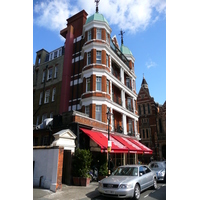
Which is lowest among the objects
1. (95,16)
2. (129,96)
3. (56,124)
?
(56,124)

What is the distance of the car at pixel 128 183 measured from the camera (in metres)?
6.26

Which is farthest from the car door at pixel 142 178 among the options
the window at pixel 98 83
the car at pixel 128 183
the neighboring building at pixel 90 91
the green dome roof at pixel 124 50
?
the green dome roof at pixel 124 50

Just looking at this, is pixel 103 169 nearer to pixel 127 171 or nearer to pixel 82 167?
pixel 82 167

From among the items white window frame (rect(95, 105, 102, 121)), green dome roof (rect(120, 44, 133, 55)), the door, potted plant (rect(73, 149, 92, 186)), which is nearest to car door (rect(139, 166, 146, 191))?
potted plant (rect(73, 149, 92, 186))

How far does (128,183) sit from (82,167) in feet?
12.6

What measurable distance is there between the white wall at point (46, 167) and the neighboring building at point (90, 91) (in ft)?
9.56

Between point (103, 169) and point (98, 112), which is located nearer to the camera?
point (103, 169)

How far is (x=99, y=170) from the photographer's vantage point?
10969mm

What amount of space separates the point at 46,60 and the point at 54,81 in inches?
209

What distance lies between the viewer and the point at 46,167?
8.36m

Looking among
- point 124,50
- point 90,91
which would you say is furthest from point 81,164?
point 124,50
